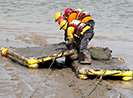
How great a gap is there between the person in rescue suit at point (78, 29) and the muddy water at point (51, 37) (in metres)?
0.62

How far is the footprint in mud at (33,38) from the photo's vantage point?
53.2 feet

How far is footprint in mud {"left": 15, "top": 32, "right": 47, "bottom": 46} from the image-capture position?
1622cm

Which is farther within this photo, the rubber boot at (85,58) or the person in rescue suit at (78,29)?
the person in rescue suit at (78,29)

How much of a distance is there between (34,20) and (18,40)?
5.39 meters

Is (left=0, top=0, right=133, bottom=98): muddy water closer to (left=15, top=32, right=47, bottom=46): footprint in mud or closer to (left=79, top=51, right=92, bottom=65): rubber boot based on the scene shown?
(left=15, top=32, right=47, bottom=46): footprint in mud

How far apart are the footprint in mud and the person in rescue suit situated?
13.3ft

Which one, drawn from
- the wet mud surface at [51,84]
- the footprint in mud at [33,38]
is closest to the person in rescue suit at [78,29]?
the wet mud surface at [51,84]

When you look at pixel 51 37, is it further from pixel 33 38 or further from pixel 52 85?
pixel 52 85

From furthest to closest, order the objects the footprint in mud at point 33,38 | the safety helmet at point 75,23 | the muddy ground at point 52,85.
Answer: the footprint in mud at point 33,38, the safety helmet at point 75,23, the muddy ground at point 52,85

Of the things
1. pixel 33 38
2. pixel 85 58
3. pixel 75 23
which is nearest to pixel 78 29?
pixel 75 23

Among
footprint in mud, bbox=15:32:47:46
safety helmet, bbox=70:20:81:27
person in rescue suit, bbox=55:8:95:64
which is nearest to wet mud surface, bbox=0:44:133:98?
person in rescue suit, bbox=55:8:95:64

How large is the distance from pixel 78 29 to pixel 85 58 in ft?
2.38

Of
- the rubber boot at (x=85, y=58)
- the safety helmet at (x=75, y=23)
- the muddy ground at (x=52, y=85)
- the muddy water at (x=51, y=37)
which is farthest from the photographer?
the safety helmet at (x=75, y=23)

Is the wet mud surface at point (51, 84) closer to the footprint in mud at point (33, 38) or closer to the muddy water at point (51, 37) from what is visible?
the muddy water at point (51, 37)
